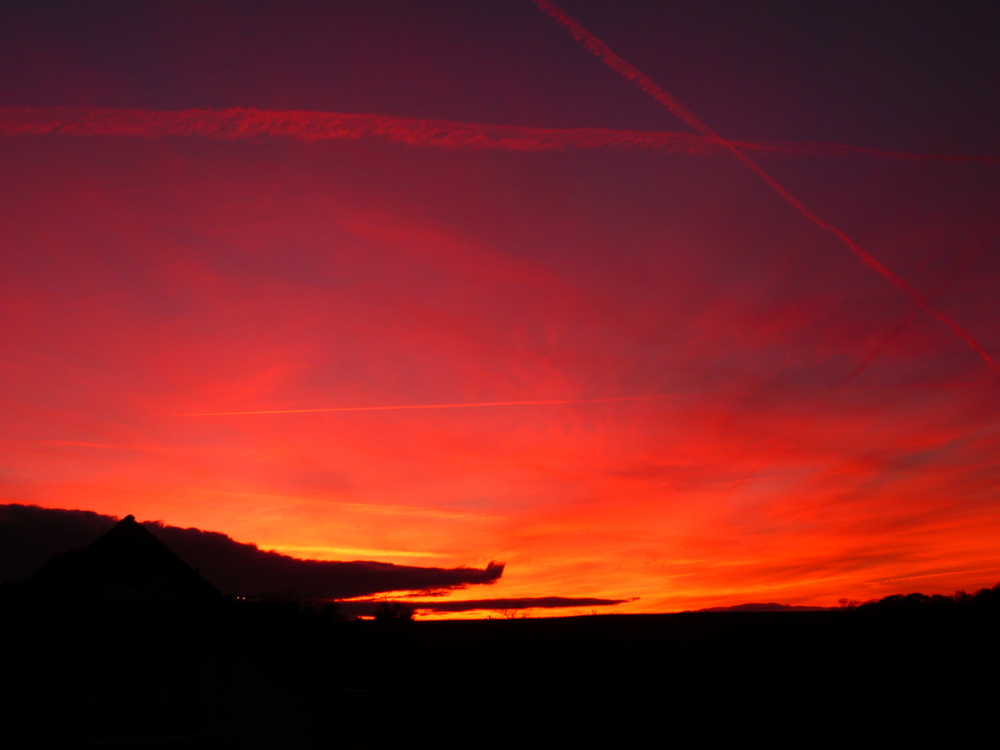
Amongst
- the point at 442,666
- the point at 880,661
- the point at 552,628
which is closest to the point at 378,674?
the point at 442,666

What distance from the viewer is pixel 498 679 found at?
22.5m

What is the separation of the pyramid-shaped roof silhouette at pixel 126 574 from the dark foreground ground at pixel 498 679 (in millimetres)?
363

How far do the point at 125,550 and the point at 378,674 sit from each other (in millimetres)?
10564

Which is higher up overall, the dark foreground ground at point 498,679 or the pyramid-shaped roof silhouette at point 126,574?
the pyramid-shaped roof silhouette at point 126,574

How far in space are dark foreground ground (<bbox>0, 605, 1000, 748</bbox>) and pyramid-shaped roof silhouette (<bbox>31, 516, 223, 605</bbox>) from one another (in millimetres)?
363

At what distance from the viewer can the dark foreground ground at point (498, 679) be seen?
50.2 feet

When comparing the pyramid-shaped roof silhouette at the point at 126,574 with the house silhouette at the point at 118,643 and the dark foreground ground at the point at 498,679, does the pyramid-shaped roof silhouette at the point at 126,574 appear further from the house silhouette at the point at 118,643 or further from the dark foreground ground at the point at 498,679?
the dark foreground ground at the point at 498,679

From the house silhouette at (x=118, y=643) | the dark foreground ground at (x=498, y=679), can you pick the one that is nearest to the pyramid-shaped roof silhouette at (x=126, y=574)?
the house silhouette at (x=118, y=643)

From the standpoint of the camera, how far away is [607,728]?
19.0 m

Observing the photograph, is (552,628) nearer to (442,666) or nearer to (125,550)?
(442,666)

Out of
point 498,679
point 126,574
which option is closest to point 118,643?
point 126,574

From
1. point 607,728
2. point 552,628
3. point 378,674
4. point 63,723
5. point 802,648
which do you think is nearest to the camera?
point 63,723

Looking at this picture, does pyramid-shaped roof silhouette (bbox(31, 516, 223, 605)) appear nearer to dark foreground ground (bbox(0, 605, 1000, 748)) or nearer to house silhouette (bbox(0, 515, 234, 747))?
house silhouette (bbox(0, 515, 234, 747))

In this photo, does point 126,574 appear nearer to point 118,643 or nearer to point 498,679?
point 118,643
